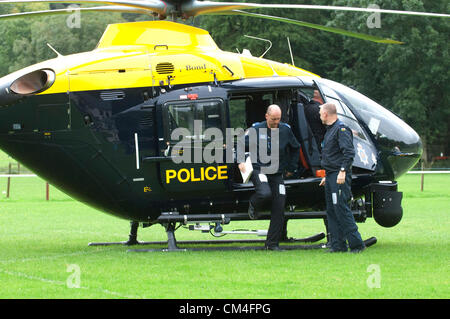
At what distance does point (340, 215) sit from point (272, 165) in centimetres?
118

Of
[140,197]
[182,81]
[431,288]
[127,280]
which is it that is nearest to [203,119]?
[182,81]

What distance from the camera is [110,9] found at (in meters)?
11.4

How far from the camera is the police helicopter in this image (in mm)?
10875

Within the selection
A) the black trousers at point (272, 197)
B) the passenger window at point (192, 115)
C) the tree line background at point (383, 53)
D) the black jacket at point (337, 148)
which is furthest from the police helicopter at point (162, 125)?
the tree line background at point (383, 53)

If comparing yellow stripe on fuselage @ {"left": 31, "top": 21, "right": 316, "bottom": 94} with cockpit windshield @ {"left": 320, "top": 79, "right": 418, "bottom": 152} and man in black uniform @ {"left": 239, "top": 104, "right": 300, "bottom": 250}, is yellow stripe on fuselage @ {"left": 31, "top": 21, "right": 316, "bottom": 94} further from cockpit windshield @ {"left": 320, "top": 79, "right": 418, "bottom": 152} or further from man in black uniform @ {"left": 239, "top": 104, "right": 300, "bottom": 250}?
man in black uniform @ {"left": 239, "top": 104, "right": 300, "bottom": 250}

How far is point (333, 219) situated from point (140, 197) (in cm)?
272

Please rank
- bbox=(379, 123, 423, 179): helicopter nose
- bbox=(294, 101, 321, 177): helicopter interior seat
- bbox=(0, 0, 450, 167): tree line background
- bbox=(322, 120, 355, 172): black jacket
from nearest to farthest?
bbox=(322, 120, 355, 172): black jacket, bbox=(294, 101, 321, 177): helicopter interior seat, bbox=(379, 123, 423, 179): helicopter nose, bbox=(0, 0, 450, 167): tree line background

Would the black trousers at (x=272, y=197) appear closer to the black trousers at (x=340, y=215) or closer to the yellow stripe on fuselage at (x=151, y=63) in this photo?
the black trousers at (x=340, y=215)

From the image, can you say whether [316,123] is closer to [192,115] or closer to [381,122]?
[381,122]

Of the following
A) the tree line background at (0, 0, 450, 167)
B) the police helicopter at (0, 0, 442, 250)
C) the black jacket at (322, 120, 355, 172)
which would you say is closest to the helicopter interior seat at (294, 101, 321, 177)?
the police helicopter at (0, 0, 442, 250)

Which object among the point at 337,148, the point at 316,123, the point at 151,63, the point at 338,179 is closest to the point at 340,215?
the point at 338,179

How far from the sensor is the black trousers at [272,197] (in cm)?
1092

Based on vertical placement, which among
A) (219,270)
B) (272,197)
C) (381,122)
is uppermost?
(381,122)

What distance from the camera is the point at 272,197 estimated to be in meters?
11.0
